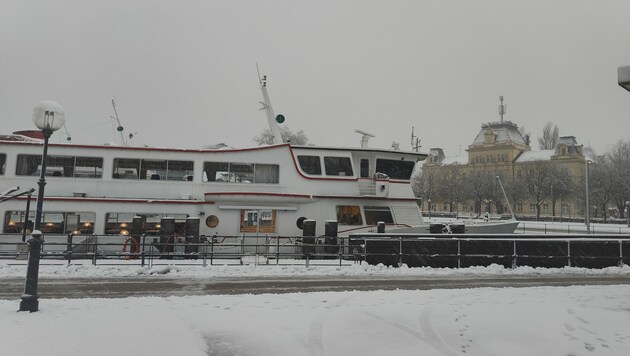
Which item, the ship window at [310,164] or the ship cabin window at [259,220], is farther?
the ship window at [310,164]

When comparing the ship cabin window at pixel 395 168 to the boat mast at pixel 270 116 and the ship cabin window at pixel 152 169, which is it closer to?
the boat mast at pixel 270 116

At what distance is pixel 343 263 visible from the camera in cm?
1623

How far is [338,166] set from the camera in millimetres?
21078

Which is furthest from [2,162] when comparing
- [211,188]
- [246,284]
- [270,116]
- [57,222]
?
[246,284]

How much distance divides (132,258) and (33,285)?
9.43 meters

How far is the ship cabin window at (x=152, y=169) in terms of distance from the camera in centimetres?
1939

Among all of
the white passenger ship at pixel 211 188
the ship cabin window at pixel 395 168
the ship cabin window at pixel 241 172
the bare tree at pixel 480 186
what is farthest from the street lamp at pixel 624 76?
the bare tree at pixel 480 186

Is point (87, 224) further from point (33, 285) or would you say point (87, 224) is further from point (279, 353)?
point (279, 353)

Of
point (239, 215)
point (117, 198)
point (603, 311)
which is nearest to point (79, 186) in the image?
point (117, 198)

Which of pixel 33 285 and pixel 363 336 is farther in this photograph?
pixel 33 285

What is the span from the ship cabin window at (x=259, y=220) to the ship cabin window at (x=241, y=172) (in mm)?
1627

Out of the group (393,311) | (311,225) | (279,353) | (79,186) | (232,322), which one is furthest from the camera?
(79,186)

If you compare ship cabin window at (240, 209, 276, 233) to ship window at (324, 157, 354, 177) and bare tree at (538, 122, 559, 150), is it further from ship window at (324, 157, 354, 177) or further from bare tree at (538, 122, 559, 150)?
bare tree at (538, 122, 559, 150)

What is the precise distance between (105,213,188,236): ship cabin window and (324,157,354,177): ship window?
279 inches
